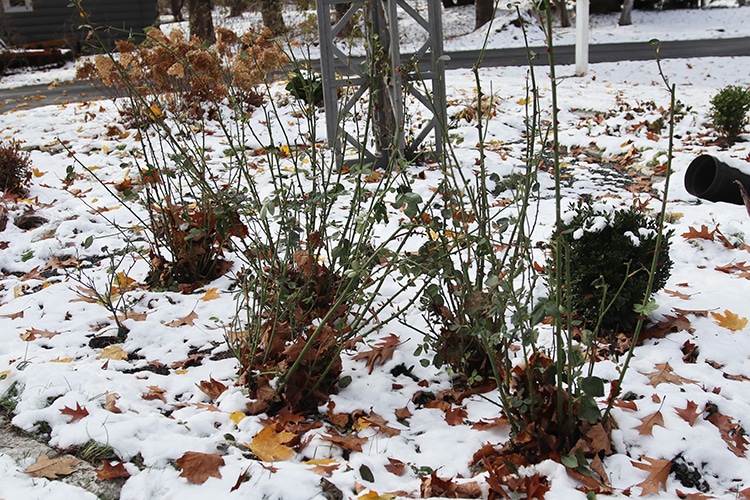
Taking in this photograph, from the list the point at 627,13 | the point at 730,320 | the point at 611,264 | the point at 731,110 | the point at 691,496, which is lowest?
the point at 691,496

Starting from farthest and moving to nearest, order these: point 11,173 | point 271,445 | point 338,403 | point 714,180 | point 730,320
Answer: point 11,173 → point 714,180 → point 730,320 → point 338,403 → point 271,445

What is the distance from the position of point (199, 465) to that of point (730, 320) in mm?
2554

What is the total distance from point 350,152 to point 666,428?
4.78 m

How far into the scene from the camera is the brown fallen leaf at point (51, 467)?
2.27 m

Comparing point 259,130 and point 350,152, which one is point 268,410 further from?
point 259,130

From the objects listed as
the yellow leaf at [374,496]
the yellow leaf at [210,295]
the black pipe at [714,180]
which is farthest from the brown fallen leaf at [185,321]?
the black pipe at [714,180]

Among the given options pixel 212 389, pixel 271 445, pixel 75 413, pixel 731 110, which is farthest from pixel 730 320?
pixel 731 110

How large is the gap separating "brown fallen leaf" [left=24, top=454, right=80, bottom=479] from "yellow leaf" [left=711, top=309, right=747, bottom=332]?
2.88 m

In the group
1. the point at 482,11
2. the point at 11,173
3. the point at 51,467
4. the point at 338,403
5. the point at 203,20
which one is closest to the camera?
the point at 51,467

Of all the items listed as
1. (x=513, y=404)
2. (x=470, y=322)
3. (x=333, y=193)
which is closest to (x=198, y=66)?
(x=333, y=193)

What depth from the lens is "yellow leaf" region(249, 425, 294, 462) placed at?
2.50 meters

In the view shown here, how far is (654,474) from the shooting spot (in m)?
2.40

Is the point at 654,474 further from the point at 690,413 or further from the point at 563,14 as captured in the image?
the point at 563,14

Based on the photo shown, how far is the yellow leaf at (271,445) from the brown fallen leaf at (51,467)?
0.60 m
